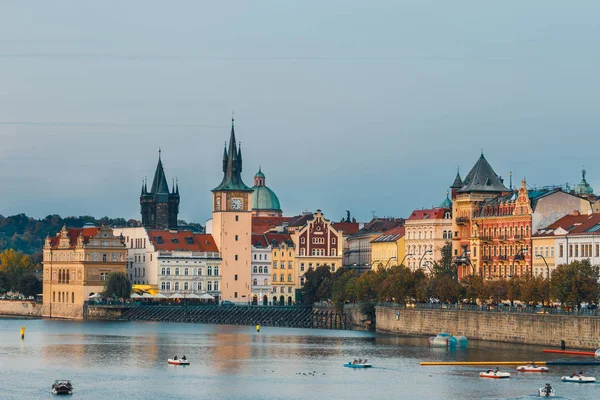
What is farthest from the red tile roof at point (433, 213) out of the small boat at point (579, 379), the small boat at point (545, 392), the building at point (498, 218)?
the small boat at point (545, 392)

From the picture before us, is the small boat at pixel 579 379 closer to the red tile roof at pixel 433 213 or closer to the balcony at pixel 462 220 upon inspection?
the balcony at pixel 462 220

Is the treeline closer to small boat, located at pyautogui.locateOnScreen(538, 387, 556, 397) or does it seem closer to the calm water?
the calm water

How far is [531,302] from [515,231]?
2553 centimetres

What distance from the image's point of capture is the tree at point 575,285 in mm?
129250

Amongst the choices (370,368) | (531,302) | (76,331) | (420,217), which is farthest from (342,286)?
(370,368)

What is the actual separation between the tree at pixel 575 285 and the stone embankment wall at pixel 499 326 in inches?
124

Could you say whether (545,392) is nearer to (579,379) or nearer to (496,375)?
(579,379)

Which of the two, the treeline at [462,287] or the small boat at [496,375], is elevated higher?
the treeline at [462,287]

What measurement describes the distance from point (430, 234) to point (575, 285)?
6485 cm

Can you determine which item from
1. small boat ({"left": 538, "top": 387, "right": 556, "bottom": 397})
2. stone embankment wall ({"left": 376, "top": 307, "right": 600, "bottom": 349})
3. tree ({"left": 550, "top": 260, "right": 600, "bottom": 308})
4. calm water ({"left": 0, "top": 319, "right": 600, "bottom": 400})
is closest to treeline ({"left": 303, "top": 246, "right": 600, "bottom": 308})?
tree ({"left": 550, "top": 260, "right": 600, "bottom": 308})

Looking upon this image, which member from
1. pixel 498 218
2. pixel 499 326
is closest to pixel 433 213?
pixel 498 218

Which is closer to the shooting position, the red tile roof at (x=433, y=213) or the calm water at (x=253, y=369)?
the calm water at (x=253, y=369)

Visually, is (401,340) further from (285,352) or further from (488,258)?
(488,258)

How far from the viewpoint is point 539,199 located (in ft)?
534
